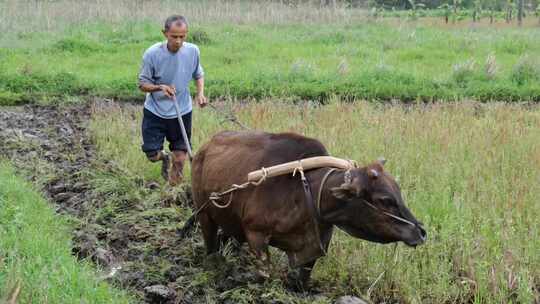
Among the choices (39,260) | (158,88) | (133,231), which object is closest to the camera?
(39,260)

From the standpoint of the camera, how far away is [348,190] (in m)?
3.94

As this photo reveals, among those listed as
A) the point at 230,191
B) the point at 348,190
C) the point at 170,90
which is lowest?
the point at 230,191

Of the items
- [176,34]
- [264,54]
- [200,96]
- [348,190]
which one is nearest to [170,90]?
[200,96]

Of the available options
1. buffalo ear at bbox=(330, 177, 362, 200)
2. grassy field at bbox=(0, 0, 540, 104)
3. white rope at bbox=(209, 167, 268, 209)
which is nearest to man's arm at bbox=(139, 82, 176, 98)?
white rope at bbox=(209, 167, 268, 209)

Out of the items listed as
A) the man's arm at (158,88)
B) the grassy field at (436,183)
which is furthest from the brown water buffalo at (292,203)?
the man's arm at (158,88)

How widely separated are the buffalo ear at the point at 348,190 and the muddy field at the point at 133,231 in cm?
77

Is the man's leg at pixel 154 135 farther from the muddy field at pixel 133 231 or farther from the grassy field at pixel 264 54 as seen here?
the grassy field at pixel 264 54

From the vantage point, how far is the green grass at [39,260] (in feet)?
12.2

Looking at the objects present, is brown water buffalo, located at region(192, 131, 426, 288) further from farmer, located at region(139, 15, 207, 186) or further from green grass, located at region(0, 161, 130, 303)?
farmer, located at region(139, 15, 207, 186)

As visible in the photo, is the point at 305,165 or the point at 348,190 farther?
the point at 305,165

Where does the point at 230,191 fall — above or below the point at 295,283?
above

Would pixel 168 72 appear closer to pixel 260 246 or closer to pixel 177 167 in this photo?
pixel 177 167

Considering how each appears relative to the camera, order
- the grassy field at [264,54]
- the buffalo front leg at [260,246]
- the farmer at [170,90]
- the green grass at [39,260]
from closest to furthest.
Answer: the green grass at [39,260] → the buffalo front leg at [260,246] → the farmer at [170,90] → the grassy field at [264,54]

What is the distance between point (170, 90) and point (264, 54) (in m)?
10.8
